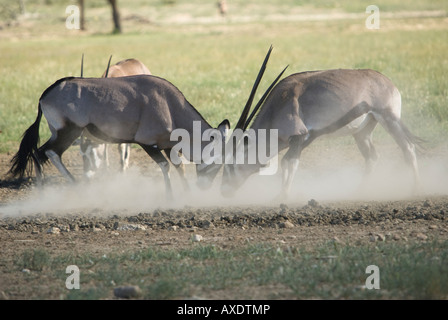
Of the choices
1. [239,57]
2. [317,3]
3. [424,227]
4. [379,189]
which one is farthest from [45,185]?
[317,3]

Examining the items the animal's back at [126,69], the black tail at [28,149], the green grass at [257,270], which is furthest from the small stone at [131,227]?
the animal's back at [126,69]

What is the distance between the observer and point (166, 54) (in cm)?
2555

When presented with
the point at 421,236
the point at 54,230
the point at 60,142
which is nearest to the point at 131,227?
the point at 54,230

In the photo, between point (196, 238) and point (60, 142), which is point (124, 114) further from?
point (196, 238)

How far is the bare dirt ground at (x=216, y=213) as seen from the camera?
6.55m

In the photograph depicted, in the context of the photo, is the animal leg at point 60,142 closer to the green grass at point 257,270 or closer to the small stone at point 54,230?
the small stone at point 54,230

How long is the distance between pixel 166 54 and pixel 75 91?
1721 centimetres

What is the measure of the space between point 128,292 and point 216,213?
9.62 ft

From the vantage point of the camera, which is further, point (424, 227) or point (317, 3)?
point (317, 3)

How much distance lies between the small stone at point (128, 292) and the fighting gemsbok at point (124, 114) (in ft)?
12.4

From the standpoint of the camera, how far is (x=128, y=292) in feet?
16.5

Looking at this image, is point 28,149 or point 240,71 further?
point 240,71

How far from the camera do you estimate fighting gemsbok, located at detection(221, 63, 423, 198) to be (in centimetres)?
832
